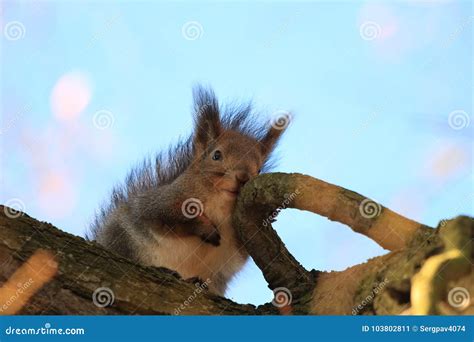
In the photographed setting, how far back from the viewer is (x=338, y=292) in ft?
9.04

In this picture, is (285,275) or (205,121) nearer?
(285,275)

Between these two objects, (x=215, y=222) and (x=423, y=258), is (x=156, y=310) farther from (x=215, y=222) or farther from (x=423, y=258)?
(x=215, y=222)


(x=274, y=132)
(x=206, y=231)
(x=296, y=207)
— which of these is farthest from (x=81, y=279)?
(x=274, y=132)

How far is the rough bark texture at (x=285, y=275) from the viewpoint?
227 centimetres

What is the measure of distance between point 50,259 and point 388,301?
1.37 meters

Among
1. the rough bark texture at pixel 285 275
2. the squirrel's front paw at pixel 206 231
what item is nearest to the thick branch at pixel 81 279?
the rough bark texture at pixel 285 275

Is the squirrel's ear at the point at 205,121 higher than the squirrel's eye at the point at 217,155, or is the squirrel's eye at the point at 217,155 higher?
the squirrel's ear at the point at 205,121

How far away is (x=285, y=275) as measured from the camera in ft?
10.6

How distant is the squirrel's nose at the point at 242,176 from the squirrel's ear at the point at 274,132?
675 millimetres

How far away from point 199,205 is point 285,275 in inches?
51.3

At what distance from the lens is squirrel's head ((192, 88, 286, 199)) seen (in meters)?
A: 4.32

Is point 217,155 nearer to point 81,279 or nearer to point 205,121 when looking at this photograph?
point 205,121

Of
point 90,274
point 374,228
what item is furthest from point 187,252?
point 374,228

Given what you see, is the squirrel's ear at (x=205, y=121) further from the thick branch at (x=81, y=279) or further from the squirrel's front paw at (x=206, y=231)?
the thick branch at (x=81, y=279)
